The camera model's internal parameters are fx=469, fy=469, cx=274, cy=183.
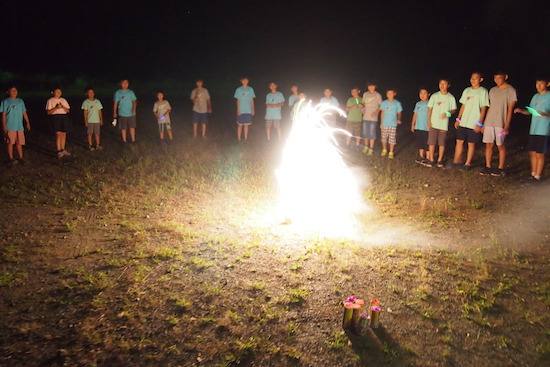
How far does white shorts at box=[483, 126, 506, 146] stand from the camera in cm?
964

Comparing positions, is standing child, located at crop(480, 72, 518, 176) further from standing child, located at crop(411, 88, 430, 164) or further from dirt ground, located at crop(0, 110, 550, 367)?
Result: standing child, located at crop(411, 88, 430, 164)

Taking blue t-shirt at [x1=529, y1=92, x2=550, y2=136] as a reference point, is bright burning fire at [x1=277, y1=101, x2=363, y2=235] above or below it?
below

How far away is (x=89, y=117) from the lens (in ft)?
40.3

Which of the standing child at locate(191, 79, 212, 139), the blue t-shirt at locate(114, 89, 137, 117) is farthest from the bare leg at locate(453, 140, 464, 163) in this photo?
the blue t-shirt at locate(114, 89, 137, 117)

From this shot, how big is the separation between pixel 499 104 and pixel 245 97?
6.77 m

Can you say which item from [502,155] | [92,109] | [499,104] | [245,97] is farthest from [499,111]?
[92,109]

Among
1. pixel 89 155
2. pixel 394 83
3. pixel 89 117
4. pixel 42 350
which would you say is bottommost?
pixel 42 350

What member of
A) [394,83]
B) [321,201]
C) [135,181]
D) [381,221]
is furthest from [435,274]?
[394,83]

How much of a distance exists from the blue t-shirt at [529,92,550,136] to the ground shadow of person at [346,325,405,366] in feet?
20.8

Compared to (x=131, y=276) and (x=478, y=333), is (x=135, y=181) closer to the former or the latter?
(x=131, y=276)

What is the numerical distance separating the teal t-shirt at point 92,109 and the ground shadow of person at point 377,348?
32.4 feet

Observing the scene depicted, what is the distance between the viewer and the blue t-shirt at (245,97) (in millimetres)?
13461

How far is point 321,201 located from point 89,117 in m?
6.89

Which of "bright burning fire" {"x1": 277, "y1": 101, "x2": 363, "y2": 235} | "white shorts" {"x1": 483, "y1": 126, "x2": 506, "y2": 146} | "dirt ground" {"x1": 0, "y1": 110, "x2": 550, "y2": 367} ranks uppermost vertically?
"white shorts" {"x1": 483, "y1": 126, "x2": 506, "y2": 146}
